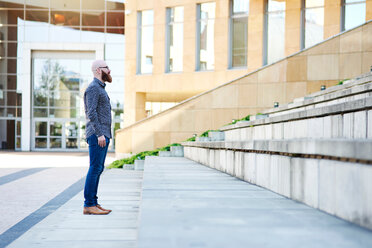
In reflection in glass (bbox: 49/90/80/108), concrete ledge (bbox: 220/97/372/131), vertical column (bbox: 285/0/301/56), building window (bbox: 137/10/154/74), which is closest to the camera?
concrete ledge (bbox: 220/97/372/131)

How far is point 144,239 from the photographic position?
259 centimetres

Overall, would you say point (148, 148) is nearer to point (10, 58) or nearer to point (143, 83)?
point (143, 83)

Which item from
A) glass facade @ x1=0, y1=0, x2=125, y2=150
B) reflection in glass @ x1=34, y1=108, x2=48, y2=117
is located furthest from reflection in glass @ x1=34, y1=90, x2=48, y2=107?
reflection in glass @ x1=34, y1=108, x2=48, y2=117

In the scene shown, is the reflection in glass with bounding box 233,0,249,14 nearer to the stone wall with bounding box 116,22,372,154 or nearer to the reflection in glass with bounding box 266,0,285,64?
the reflection in glass with bounding box 266,0,285,64

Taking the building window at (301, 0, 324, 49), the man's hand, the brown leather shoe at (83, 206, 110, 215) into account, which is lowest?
the brown leather shoe at (83, 206, 110, 215)

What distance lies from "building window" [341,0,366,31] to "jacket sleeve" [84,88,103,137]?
1845 centimetres

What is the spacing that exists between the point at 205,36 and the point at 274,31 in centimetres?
432

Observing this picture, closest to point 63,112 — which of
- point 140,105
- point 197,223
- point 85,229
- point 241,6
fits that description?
point 140,105

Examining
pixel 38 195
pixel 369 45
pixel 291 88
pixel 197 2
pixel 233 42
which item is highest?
pixel 197 2

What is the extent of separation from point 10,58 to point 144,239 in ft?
121

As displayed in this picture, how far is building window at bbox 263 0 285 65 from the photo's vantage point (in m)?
22.5

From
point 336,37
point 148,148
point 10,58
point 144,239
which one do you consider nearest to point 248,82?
point 336,37

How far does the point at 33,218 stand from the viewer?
6336 millimetres

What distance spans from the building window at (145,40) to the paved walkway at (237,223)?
→ 23.1 metres
